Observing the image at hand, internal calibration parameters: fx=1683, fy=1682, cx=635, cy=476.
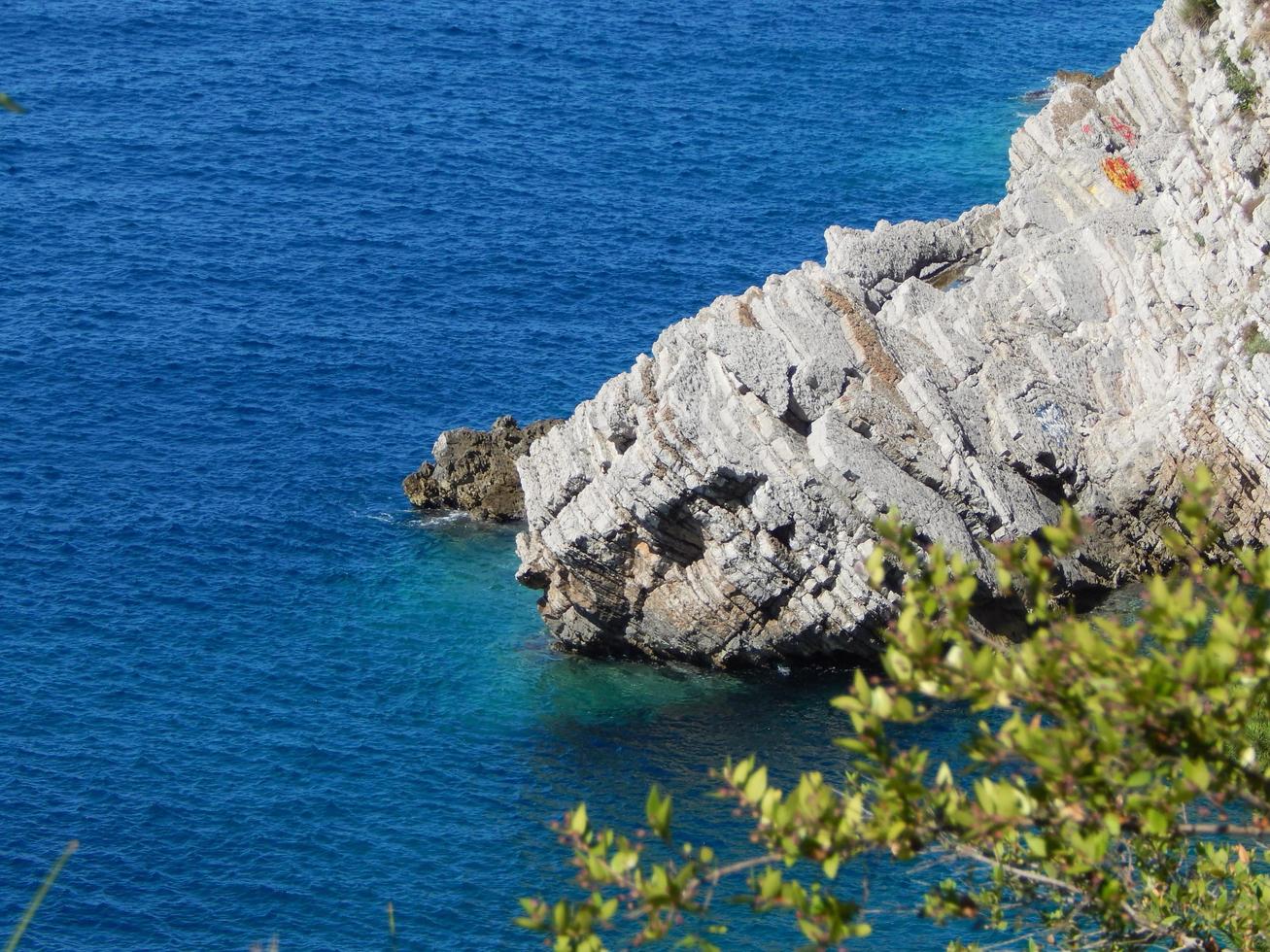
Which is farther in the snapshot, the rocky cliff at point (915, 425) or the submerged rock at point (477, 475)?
the submerged rock at point (477, 475)

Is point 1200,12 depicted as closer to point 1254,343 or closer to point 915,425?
point 1254,343

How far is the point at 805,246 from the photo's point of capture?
→ 385 feet

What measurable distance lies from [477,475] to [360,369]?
59.2ft

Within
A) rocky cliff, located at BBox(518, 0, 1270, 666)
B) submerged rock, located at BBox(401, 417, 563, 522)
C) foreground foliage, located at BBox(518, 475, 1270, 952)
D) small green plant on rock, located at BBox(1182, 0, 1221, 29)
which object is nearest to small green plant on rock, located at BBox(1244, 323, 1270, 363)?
rocky cliff, located at BBox(518, 0, 1270, 666)

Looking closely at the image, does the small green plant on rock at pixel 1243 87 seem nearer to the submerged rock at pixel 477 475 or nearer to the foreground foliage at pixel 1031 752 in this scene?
the submerged rock at pixel 477 475

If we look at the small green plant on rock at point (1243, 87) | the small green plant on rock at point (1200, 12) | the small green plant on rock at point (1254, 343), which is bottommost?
the small green plant on rock at point (1254, 343)

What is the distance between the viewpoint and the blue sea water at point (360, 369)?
61.2 m

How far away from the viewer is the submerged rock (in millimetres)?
85750

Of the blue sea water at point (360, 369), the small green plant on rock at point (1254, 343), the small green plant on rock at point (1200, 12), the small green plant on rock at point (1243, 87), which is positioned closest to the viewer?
the blue sea water at point (360, 369)

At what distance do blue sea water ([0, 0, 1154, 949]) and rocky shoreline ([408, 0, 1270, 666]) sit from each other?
402 cm

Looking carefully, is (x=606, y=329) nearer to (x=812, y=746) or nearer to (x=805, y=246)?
(x=805, y=246)

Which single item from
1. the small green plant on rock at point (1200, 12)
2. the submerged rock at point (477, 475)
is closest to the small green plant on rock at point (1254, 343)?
the small green plant on rock at point (1200, 12)

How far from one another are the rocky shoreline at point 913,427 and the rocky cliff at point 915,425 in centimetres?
11

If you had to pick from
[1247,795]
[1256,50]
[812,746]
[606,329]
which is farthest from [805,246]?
[1247,795]
